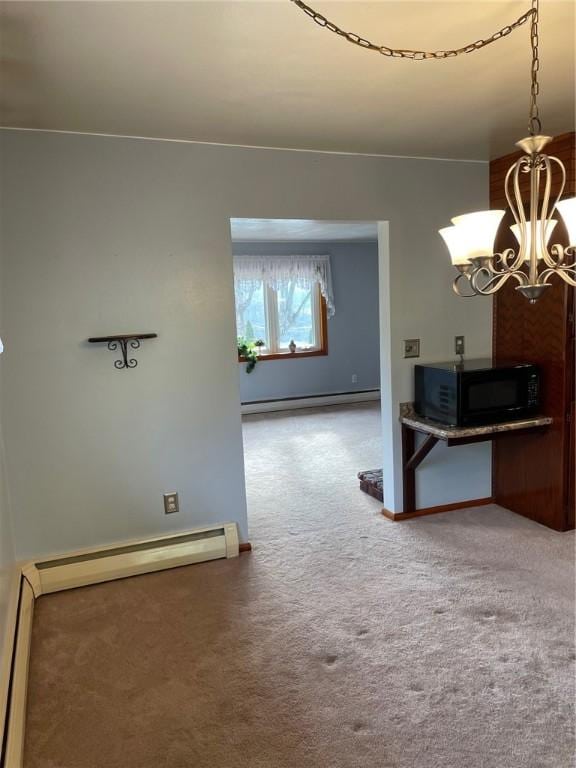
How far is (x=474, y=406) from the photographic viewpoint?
3.12 m

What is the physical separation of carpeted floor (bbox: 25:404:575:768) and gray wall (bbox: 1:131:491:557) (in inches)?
19.0

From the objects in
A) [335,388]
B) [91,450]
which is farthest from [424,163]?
[335,388]

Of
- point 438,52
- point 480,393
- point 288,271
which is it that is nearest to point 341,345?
point 288,271

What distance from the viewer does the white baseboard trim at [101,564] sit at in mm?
2320

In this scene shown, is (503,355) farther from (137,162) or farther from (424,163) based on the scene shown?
(137,162)

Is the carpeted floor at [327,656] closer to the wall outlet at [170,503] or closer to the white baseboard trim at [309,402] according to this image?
the wall outlet at [170,503]

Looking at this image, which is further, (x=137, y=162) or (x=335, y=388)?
(x=335, y=388)

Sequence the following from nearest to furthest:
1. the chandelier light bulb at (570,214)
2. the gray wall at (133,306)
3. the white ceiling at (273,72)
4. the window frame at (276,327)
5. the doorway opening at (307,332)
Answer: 1. the chandelier light bulb at (570,214)
2. the white ceiling at (273,72)
3. the gray wall at (133,306)
4. the doorway opening at (307,332)
5. the window frame at (276,327)

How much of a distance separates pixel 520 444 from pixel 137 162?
2.85m

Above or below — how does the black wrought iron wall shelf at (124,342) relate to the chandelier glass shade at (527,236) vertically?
below

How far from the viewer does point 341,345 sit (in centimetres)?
752

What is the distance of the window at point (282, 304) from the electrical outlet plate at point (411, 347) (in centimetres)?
387

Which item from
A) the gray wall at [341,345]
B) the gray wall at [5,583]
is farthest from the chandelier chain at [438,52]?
the gray wall at [341,345]

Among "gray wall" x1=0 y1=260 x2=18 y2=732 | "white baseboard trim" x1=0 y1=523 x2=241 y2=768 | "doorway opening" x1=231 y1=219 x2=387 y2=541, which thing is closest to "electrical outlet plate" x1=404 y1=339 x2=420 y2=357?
"white baseboard trim" x1=0 y1=523 x2=241 y2=768
